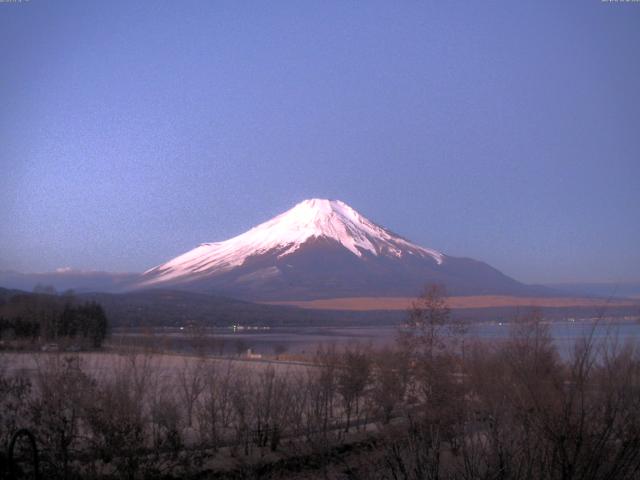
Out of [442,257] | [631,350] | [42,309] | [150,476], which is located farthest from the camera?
[442,257]

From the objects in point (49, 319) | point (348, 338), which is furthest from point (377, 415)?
point (348, 338)

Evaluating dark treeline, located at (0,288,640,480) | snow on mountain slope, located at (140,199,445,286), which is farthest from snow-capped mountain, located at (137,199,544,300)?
dark treeline, located at (0,288,640,480)

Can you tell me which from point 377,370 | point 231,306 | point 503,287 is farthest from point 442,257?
point 377,370

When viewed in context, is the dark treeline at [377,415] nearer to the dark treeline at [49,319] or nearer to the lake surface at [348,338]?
the lake surface at [348,338]

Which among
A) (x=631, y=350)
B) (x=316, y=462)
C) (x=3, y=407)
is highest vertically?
(x=631, y=350)

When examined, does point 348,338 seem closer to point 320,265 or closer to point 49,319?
point 49,319

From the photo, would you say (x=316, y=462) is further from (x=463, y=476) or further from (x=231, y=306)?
(x=231, y=306)
